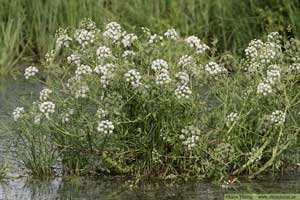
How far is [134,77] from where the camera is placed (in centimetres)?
479

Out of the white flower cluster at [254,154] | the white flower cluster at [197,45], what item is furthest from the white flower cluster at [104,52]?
the white flower cluster at [254,154]

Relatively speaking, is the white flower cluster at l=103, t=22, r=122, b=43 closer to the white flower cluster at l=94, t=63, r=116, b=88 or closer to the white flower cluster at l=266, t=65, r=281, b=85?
the white flower cluster at l=94, t=63, r=116, b=88

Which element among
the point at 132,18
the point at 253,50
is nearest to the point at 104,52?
the point at 253,50

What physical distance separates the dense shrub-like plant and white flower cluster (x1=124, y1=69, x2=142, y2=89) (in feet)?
0.05

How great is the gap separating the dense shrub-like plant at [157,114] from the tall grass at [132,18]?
3.28m

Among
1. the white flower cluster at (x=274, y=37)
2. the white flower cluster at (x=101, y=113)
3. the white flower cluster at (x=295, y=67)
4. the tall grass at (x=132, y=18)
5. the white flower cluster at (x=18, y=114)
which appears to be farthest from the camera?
the tall grass at (x=132, y=18)

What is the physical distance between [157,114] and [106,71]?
0.36 m

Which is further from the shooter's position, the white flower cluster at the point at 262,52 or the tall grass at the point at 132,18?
the tall grass at the point at 132,18

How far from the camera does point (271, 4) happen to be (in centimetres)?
838

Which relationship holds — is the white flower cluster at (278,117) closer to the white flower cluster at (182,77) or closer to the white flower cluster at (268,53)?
the white flower cluster at (268,53)

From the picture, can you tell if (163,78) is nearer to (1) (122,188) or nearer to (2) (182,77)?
(2) (182,77)

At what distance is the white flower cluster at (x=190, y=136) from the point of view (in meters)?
4.85

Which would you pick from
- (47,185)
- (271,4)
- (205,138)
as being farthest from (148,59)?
(271,4)

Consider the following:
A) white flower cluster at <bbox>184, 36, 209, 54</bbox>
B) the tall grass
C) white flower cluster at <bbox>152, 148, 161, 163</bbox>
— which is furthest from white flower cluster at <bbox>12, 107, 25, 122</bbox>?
the tall grass
